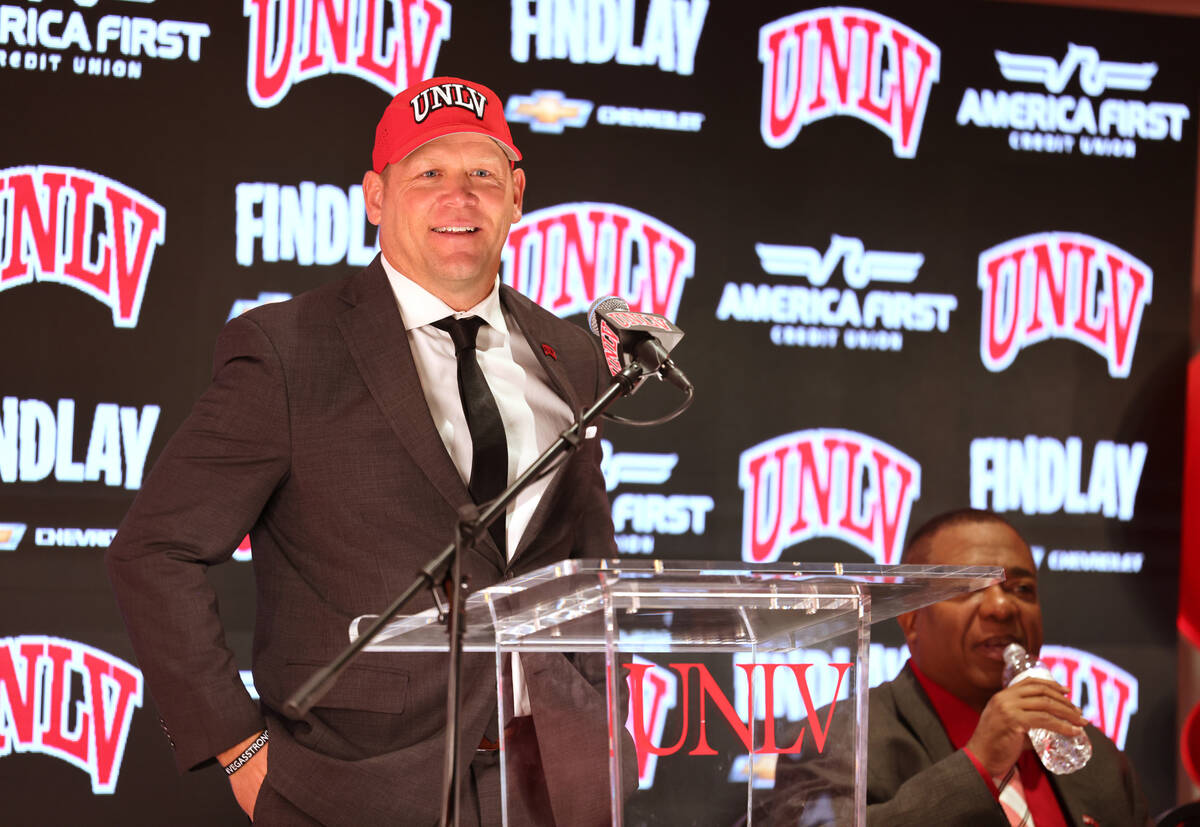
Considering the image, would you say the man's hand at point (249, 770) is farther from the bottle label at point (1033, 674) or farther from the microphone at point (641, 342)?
the bottle label at point (1033, 674)

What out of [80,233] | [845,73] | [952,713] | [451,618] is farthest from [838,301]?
[451,618]

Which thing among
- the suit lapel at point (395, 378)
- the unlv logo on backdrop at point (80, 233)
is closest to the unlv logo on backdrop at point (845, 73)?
the unlv logo on backdrop at point (80, 233)

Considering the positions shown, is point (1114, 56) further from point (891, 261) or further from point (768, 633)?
point (768, 633)

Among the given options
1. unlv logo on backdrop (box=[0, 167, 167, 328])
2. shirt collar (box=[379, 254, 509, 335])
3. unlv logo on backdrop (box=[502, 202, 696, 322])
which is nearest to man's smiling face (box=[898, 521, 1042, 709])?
unlv logo on backdrop (box=[502, 202, 696, 322])

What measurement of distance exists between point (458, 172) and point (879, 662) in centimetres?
212

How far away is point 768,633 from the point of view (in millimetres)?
1600

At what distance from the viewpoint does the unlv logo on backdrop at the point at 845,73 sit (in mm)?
3797

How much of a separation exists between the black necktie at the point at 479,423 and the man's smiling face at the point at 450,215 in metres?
0.07

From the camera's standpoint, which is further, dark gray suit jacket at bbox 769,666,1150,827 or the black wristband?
dark gray suit jacket at bbox 769,666,1150,827

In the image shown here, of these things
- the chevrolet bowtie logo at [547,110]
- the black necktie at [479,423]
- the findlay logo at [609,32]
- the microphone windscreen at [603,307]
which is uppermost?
the findlay logo at [609,32]

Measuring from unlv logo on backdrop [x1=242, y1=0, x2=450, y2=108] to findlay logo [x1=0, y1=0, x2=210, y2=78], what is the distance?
17 cm

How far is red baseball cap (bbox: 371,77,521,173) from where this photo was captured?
88.7 inches

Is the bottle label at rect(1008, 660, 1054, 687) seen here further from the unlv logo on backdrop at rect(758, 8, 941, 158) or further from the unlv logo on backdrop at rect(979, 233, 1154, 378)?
the unlv logo on backdrop at rect(758, 8, 941, 158)

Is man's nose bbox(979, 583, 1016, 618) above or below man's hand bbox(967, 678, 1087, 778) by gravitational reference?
above
